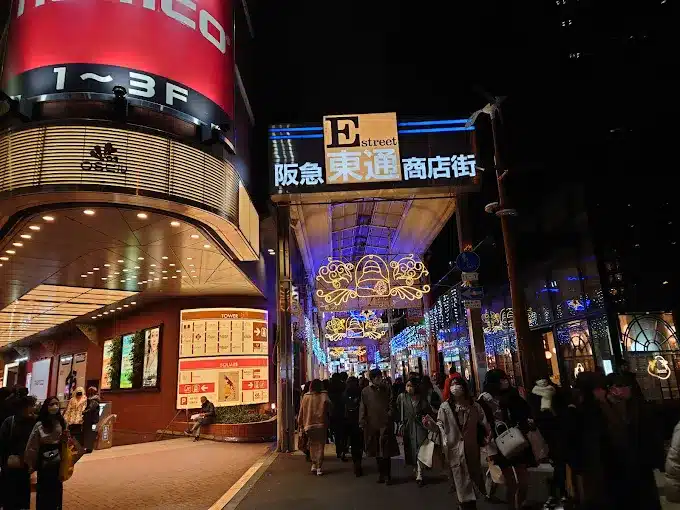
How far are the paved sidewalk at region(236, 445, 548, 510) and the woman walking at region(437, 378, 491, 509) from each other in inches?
36.1

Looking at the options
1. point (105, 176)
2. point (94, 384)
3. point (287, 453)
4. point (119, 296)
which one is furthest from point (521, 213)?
point (94, 384)

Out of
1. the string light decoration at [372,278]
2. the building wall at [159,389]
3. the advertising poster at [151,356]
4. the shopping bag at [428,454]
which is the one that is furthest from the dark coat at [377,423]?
the advertising poster at [151,356]

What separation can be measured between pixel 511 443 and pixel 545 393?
1101mm

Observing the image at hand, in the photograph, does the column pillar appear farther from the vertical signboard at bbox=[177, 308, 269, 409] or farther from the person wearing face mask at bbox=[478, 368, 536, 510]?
the person wearing face mask at bbox=[478, 368, 536, 510]

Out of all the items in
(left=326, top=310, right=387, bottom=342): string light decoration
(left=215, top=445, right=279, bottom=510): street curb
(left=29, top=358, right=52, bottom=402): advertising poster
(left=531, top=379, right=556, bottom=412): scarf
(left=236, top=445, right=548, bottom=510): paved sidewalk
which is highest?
(left=326, top=310, right=387, bottom=342): string light decoration

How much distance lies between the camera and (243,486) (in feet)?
25.2

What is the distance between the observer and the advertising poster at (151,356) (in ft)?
52.9

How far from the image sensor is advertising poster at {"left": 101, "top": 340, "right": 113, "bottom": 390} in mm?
18733

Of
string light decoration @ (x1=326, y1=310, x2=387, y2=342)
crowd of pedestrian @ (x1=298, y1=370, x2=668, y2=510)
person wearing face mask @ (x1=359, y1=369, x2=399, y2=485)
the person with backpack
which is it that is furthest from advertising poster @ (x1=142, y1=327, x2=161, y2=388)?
the person with backpack

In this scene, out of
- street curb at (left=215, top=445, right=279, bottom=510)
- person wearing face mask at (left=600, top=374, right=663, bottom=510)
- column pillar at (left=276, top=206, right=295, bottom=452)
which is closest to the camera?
person wearing face mask at (left=600, top=374, right=663, bottom=510)

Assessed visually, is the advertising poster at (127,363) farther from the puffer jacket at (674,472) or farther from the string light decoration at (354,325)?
the puffer jacket at (674,472)

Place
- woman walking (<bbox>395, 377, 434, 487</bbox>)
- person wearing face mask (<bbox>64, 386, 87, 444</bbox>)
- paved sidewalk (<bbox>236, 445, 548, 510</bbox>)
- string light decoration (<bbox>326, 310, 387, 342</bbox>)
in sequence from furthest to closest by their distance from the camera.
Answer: string light decoration (<bbox>326, 310, 387, 342</bbox>)
person wearing face mask (<bbox>64, 386, 87, 444</bbox>)
woman walking (<bbox>395, 377, 434, 487</bbox>)
paved sidewalk (<bbox>236, 445, 548, 510</bbox>)

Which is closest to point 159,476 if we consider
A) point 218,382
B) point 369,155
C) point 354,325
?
point 218,382

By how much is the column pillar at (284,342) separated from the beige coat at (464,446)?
6.47m
